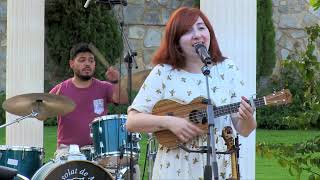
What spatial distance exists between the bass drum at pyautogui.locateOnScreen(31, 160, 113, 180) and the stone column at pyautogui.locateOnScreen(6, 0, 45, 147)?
137 centimetres

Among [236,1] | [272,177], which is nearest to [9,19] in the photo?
[236,1]

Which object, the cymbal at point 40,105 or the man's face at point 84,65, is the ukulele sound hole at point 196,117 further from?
the man's face at point 84,65

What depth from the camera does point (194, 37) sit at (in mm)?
4605

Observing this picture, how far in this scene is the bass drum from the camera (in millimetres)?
6703

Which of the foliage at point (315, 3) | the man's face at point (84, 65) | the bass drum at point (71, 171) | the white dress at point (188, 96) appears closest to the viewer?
the white dress at point (188, 96)

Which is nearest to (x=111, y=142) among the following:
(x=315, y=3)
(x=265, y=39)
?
(x=315, y=3)

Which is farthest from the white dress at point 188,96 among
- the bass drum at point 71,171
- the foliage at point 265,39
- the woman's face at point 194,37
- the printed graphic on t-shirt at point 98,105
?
the foliage at point 265,39

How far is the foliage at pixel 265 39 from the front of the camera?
593 inches

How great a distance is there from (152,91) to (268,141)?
6.88 m

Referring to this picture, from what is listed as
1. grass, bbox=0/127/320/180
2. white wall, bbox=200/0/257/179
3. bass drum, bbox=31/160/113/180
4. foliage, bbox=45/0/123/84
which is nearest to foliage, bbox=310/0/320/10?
white wall, bbox=200/0/257/179

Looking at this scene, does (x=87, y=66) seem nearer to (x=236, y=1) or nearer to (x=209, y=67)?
(x=236, y=1)

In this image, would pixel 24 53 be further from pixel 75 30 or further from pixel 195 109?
pixel 75 30

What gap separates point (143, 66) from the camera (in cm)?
1512

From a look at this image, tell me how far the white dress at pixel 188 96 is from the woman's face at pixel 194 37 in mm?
127
